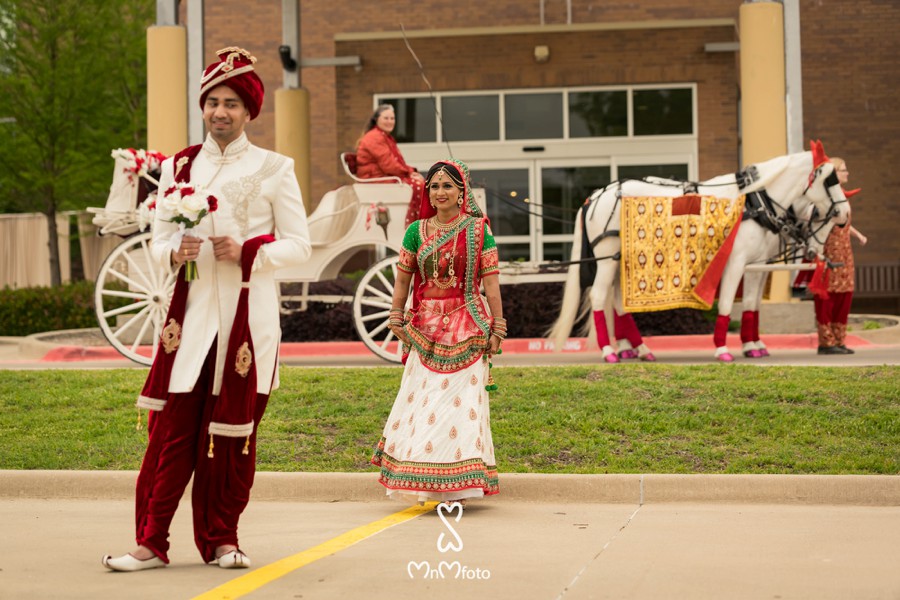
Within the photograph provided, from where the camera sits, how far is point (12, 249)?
28.9 meters

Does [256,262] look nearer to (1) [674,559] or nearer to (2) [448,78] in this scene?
(1) [674,559]

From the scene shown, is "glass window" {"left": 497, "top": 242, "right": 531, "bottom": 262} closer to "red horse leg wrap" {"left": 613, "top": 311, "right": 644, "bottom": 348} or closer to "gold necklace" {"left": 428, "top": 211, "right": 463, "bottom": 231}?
"red horse leg wrap" {"left": 613, "top": 311, "right": 644, "bottom": 348}

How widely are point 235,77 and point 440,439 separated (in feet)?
8.71

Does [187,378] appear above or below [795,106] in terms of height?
below

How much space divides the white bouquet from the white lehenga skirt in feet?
7.30

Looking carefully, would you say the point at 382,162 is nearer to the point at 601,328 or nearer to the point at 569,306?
the point at 569,306

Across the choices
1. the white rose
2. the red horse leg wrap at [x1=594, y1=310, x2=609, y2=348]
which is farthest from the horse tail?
the white rose

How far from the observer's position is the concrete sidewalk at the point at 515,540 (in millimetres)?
5637

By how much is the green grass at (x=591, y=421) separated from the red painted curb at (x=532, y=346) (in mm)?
4803

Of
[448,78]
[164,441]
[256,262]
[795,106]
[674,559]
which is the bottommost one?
[674,559]

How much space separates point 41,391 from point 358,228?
388 cm

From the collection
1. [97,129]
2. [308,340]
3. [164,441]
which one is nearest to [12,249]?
[97,129]

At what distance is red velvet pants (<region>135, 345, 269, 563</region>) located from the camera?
596 cm

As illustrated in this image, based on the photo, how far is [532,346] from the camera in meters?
16.5
